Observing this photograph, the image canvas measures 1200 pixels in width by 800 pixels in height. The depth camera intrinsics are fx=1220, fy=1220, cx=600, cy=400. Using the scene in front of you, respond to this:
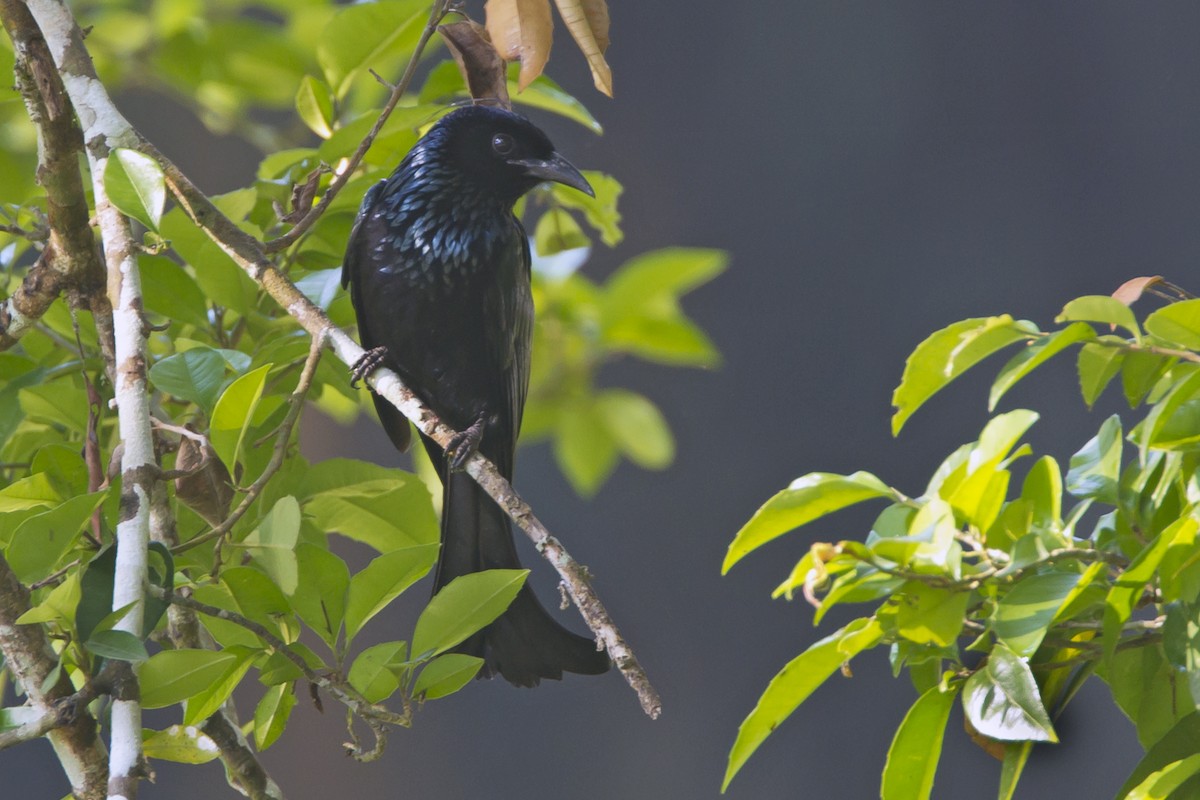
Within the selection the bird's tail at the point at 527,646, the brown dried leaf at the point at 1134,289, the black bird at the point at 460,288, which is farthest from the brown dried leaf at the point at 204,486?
the brown dried leaf at the point at 1134,289

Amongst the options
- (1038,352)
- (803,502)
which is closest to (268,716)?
(803,502)

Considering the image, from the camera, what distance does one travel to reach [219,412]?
1.20m

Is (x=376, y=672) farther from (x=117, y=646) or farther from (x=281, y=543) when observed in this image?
(x=117, y=646)

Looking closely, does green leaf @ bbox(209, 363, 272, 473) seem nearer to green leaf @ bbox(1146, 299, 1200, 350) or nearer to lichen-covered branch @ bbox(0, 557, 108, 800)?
lichen-covered branch @ bbox(0, 557, 108, 800)

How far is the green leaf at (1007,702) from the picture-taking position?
93cm

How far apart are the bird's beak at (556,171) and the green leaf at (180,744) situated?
0.92m

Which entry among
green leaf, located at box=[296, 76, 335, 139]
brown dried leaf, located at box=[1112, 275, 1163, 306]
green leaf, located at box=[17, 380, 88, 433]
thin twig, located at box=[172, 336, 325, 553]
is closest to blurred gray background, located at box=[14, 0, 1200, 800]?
green leaf, located at box=[296, 76, 335, 139]

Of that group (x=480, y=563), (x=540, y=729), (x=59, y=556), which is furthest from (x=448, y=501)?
(x=540, y=729)

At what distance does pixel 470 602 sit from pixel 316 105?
0.82 m

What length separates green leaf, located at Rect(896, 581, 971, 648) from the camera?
94cm

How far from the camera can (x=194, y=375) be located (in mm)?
1247

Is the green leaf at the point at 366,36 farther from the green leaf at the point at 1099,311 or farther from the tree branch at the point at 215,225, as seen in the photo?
the green leaf at the point at 1099,311

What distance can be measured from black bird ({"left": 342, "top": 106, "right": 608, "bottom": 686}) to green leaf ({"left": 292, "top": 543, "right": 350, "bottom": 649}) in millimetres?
725

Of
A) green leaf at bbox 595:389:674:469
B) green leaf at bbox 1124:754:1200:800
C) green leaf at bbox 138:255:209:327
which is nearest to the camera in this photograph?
green leaf at bbox 1124:754:1200:800
